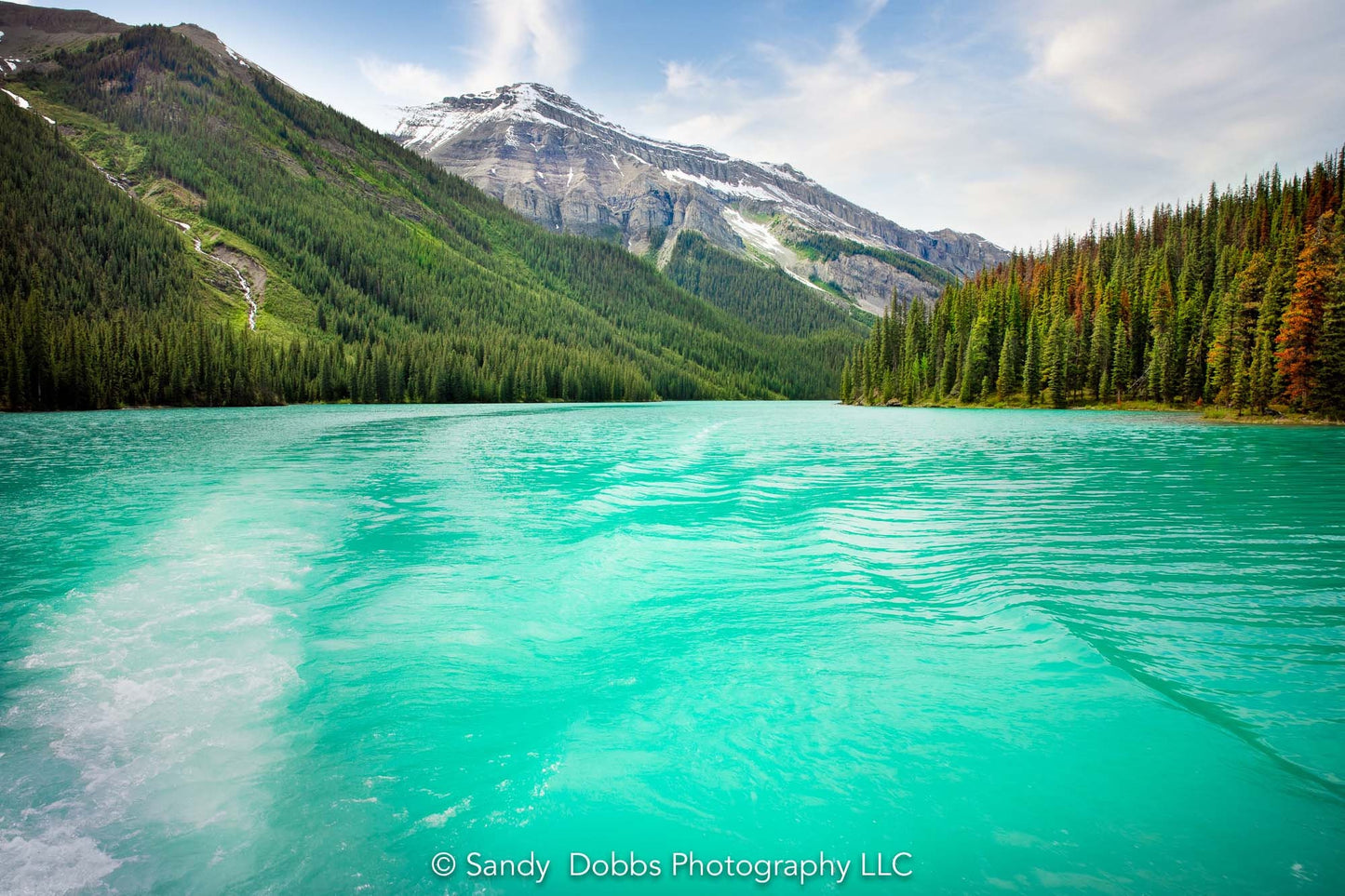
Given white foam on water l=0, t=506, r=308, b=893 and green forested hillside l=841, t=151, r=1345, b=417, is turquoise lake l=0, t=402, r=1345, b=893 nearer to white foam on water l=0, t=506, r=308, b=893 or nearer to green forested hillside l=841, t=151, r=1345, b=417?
white foam on water l=0, t=506, r=308, b=893

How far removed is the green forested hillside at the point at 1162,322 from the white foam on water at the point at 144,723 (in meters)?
70.5

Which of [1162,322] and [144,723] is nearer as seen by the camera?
[144,723]

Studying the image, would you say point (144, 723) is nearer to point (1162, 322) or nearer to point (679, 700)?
point (679, 700)

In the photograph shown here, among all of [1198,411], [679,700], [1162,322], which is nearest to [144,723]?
[679,700]

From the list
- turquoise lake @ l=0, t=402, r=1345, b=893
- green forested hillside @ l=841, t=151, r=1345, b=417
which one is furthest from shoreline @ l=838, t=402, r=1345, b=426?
turquoise lake @ l=0, t=402, r=1345, b=893

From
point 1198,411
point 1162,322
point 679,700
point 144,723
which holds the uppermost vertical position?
point 1162,322

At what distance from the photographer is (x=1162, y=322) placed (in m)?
89.3

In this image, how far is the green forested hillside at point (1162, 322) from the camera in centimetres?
5434

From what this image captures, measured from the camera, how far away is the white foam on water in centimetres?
499

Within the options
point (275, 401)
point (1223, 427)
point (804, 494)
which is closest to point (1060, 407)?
point (1223, 427)

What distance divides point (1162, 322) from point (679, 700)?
108887 millimetres

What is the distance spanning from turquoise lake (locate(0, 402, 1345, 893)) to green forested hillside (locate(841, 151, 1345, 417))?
167ft

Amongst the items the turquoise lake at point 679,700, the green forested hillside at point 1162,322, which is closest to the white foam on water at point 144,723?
the turquoise lake at point 679,700

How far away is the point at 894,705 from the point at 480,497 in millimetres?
17449
